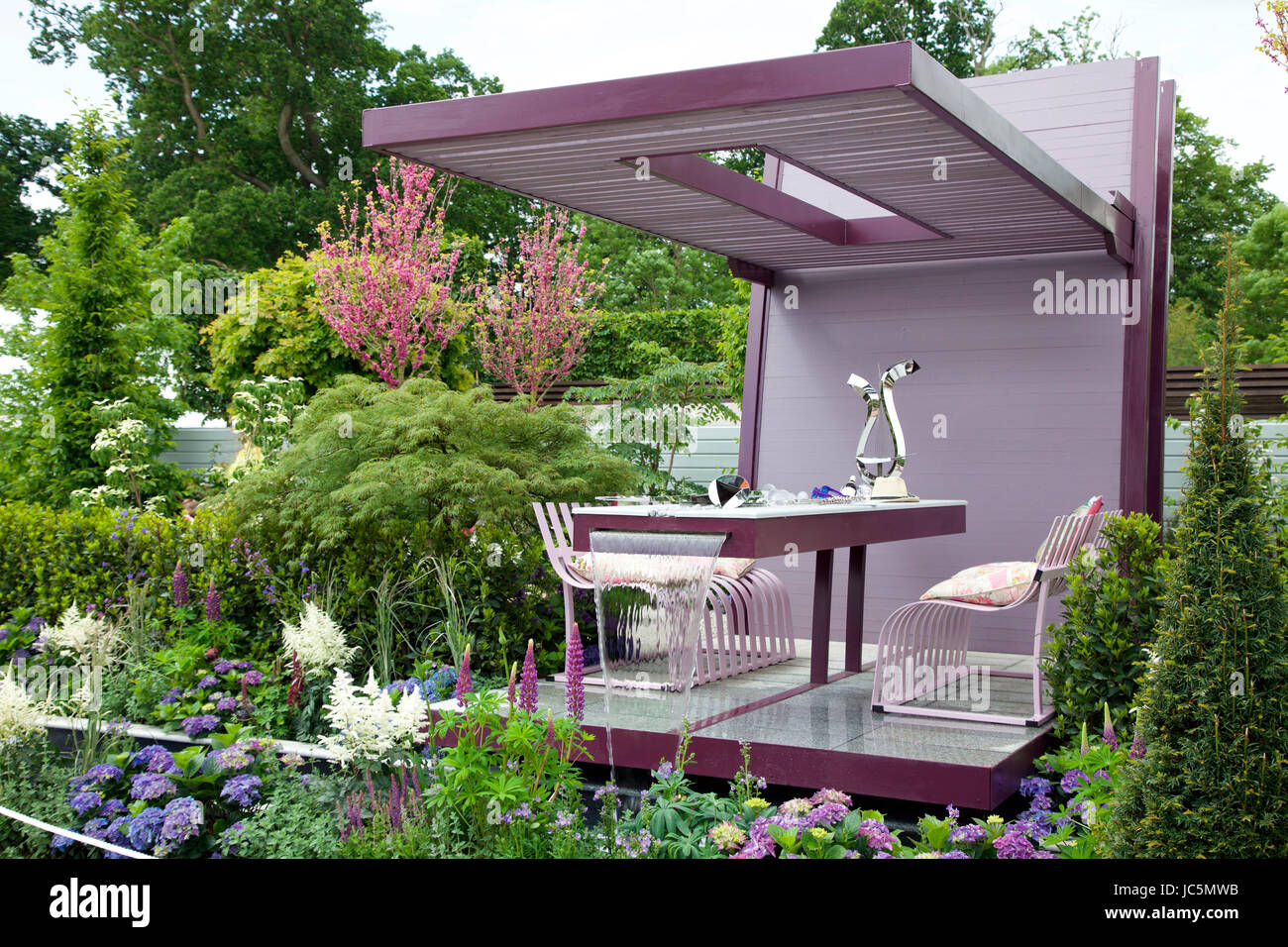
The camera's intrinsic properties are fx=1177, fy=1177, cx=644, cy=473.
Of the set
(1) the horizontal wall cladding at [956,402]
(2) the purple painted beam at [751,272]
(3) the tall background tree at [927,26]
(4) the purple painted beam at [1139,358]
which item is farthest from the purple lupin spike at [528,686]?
(3) the tall background tree at [927,26]

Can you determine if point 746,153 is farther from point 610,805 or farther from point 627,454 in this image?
point 610,805

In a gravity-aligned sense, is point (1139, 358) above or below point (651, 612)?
above

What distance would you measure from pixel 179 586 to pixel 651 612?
2.94 meters

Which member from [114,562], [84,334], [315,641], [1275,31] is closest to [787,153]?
[315,641]

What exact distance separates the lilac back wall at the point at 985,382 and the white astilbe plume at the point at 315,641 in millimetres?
3366

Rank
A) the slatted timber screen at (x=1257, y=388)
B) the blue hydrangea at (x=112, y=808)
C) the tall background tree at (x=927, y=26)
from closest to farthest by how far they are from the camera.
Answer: the blue hydrangea at (x=112, y=808) < the slatted timber screen at (x=1257, y=388) < the tall background tree at (x=927, y=26)

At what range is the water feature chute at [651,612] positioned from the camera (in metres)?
4.47

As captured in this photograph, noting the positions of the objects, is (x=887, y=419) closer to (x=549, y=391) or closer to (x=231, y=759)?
(x=231, y=759)

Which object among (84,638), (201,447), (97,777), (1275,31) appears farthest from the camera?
(201,447)

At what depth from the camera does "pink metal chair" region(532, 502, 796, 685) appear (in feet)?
18.8

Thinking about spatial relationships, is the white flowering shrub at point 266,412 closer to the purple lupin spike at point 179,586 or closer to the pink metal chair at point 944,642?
the purple lupin spike at point 179,586

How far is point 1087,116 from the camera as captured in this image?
7.28 metres

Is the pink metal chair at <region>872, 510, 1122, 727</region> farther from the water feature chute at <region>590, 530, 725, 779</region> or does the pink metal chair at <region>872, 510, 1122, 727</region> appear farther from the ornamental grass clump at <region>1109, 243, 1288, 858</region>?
the ornamental grass clump at <region>1109, 243, 1288, 858</region>
